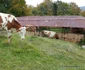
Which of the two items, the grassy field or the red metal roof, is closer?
the grassy field

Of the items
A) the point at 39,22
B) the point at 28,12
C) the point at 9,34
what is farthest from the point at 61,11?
the point at 9,34

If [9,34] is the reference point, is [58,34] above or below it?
below

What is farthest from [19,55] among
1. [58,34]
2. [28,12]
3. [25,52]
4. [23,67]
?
[28,12]

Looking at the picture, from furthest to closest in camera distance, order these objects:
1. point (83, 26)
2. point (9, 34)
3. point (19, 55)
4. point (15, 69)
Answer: point (83, 26) → point (9, 34) → point (19, 55) → point (15, 69)

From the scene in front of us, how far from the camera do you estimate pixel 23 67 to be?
364 inches

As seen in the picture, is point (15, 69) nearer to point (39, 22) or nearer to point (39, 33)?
point (39, 33)

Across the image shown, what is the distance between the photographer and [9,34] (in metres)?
11.7

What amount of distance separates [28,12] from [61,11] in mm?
13500

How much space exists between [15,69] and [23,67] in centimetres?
48

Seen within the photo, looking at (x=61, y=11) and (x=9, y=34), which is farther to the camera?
(x=61, y=11)

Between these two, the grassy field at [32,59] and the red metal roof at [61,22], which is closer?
the grassy field at [32,59]

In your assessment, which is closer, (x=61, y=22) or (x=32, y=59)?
(x=32, y=59)

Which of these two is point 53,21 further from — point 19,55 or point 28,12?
point 28,12

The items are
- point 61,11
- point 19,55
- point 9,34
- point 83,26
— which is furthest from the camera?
point 61,11
